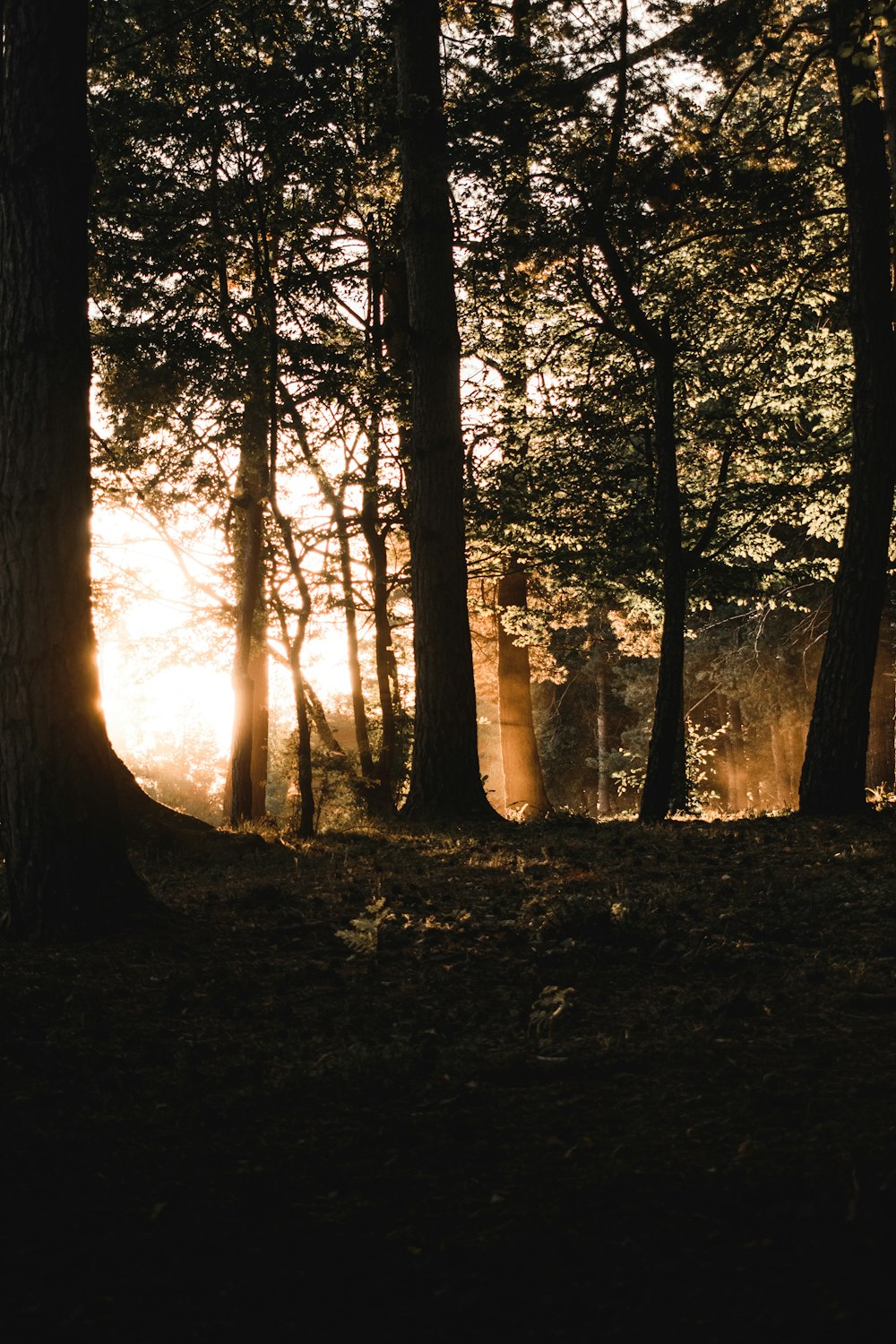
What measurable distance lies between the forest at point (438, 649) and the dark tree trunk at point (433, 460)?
0.06 m

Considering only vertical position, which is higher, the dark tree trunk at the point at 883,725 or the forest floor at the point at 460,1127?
the dark tree trunk at the point at 883,725

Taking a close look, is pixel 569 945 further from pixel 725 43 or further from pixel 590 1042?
pixel 725 43

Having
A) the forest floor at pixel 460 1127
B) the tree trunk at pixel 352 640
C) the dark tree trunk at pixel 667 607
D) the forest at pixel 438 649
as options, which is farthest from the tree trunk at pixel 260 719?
the forest floor at pixel 460 1127

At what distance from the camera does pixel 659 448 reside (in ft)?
38.6

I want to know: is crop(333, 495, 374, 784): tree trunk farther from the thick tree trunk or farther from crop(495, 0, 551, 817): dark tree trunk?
the thick tree trunk

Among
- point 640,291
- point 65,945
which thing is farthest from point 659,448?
point 65,945

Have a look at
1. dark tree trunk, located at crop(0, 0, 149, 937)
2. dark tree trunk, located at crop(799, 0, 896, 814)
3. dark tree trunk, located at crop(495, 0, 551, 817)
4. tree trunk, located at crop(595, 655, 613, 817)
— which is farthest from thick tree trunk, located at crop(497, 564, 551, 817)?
dark tree trunk, located at crop(0, 0, 149, 937)

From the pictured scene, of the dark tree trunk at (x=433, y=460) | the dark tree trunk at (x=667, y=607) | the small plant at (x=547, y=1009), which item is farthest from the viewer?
the dark tree trunk at (x=667, y=607)

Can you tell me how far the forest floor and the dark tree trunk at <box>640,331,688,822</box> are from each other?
644cm

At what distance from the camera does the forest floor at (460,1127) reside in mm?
1864

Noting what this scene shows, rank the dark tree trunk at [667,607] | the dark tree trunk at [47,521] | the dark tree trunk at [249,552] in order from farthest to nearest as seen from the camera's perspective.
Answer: the dark tree trunk at [249,552], the dark tree trunk at [667,607], the dark tree trunk at [47,521]

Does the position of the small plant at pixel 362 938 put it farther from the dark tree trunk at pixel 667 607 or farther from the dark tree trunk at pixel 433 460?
the dark tree trunk at pixel 667 607

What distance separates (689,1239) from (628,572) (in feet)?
46.8

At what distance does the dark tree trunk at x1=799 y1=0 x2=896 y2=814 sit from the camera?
9430mm
